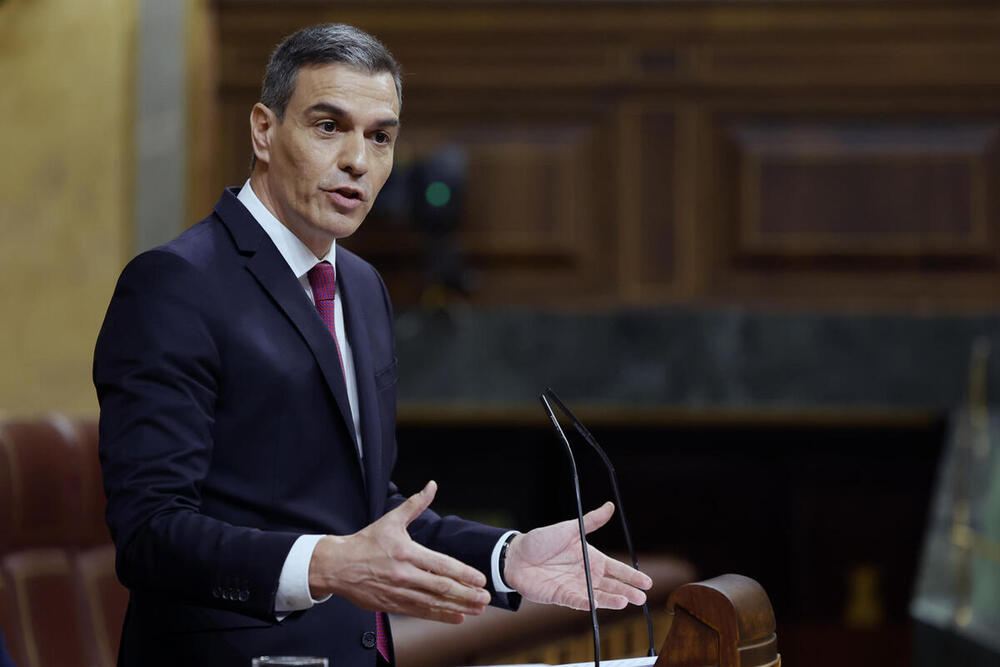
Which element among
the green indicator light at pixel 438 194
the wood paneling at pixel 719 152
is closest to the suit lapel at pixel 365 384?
the green indicator light at pixel 438 194

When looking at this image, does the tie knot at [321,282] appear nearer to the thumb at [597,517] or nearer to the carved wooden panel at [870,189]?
the thumb at [597,517]

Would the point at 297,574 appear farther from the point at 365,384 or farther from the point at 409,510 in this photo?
the point at 365,384

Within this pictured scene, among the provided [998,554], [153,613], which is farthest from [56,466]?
[998,554]

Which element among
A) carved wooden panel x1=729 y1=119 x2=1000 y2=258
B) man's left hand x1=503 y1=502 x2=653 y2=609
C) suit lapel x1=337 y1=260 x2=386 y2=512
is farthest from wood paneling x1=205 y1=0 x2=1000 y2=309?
man's left hand x1=503 y1=502 x2=653 y2=609

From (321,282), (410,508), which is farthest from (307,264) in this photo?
(410,508)

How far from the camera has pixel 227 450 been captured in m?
1.20

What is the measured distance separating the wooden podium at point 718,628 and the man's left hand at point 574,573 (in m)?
0.11

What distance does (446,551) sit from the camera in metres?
1.32

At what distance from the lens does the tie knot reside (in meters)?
1.31

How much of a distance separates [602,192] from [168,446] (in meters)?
2.80

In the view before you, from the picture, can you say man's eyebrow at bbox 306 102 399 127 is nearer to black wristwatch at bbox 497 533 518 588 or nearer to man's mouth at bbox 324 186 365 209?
man's mouth at bbox 324 186 365 209

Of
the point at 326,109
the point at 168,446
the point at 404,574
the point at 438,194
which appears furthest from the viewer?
the point at 438,194

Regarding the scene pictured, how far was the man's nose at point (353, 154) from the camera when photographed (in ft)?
4.04

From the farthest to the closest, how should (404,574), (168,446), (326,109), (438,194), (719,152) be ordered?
(719,152)
(438,194)
(326,109)
(168,446)
(404,574)
